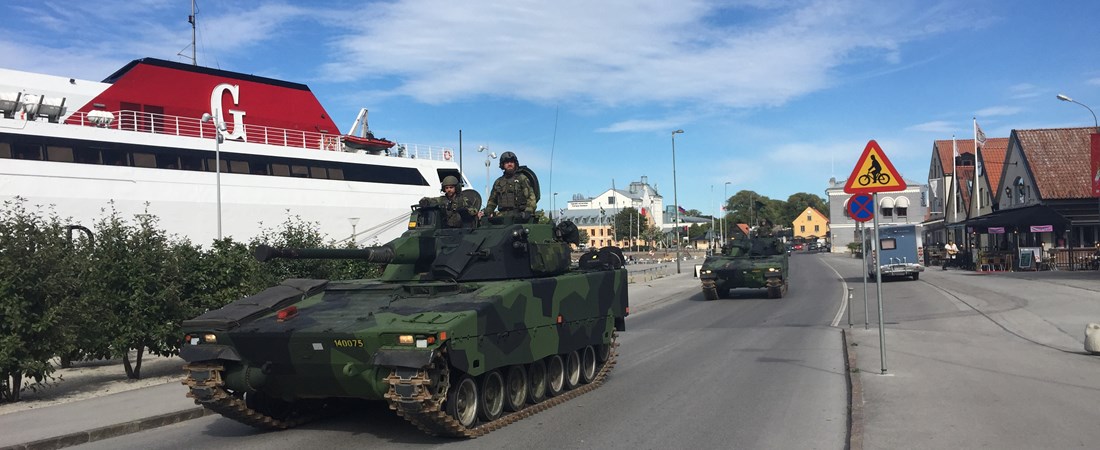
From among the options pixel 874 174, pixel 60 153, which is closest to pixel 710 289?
pixel 874 174

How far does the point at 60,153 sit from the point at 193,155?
175 inches

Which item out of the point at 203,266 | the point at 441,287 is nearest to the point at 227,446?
the point at 441,287

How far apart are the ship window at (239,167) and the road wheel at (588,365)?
23949 mm

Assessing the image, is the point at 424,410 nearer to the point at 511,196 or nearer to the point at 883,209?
the point at 511,196

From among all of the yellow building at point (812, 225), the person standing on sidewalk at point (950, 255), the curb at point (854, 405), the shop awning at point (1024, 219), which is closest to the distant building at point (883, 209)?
the person standing on sidewalk at point (950, 255)

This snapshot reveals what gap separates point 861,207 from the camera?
44.9ft

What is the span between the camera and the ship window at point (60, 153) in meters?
27.6

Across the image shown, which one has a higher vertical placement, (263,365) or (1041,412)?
(263,365)

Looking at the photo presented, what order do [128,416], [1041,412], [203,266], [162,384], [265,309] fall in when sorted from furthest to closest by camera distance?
[203,266]
[162,384]
[128,416]
[265,309]
[1041,412]

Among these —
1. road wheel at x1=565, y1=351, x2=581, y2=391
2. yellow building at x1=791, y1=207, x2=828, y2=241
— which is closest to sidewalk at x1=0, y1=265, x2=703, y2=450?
road wheel at x1=565, y1=351, x2=581, y2=391

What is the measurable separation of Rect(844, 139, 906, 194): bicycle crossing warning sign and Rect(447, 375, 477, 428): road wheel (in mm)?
5715

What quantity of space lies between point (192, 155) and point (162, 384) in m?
20.5

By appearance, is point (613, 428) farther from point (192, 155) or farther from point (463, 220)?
point (192, 155)

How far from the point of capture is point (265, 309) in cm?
921
